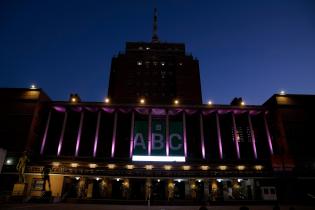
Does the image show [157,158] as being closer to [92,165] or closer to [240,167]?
[92,165]

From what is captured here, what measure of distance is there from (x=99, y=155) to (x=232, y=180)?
27.0 metres

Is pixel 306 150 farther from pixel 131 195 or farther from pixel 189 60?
pixel 189 60

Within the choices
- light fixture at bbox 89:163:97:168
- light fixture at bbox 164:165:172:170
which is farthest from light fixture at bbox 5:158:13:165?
light fixture at bbox 164:165:172:170

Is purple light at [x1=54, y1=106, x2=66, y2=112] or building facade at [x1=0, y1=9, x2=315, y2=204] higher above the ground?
purple light at [x1=54, y1=106, x2=66, y2=112]

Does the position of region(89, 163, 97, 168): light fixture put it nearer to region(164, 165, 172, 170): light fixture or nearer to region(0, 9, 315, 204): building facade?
region(0, 9, 315, 204): building facade

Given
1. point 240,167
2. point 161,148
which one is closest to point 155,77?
point 161,148

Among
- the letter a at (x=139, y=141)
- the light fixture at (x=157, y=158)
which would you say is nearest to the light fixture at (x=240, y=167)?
the light fixture at (x=157, y=158)

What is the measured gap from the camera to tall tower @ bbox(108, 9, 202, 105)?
8250 centimetres

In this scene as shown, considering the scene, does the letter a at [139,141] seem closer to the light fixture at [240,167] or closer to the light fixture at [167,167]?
the light fixture at [167,167]

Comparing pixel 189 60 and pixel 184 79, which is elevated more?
pixel 189 60

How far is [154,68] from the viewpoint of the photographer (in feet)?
293

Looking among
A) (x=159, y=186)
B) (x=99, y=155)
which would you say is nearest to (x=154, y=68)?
(x=99, y=155)

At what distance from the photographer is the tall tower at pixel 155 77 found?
8250cm

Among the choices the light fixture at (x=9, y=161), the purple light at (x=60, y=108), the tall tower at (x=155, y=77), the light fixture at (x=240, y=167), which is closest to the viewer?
the light fixture at (x=9, y=161)
